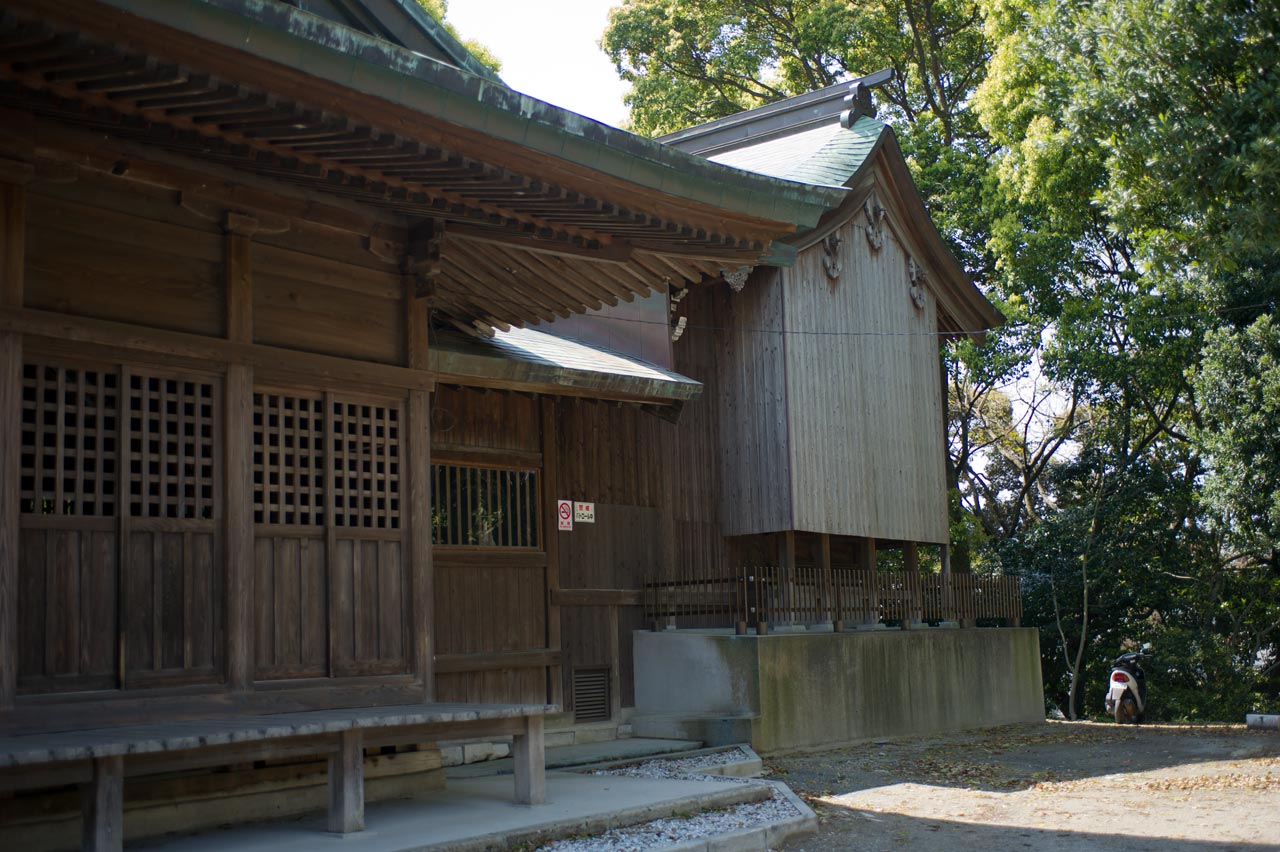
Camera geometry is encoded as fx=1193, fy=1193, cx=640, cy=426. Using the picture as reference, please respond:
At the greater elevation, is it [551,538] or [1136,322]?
[1136,322]

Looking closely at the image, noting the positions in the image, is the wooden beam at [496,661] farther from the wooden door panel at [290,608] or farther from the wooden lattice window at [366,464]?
the wooden door panel at [290,608]

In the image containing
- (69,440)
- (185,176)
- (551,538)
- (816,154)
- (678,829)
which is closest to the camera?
(69,440)

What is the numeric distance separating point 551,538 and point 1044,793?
5644mm

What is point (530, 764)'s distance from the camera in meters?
8.11

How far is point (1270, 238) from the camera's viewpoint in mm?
9148

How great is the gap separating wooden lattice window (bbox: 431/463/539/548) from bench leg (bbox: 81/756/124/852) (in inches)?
234

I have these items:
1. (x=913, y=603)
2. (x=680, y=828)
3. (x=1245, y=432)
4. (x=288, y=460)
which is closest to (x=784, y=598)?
(x=913, y=603)

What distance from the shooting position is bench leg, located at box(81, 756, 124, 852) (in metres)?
5.92

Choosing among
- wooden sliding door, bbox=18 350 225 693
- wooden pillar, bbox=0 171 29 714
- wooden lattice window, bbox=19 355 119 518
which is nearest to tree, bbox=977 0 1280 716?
wooden sliding door, bbox=18 350 225 693

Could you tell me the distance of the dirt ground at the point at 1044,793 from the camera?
27.6ft

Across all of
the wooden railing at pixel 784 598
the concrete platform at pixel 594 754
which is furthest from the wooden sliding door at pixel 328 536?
the wooden railing at pixel 784 598

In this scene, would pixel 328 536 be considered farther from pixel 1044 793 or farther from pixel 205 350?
pixel 1044 793

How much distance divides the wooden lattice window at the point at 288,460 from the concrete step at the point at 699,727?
6.24 meters

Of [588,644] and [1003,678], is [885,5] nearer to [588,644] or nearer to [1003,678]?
Answer: [1003,678]
